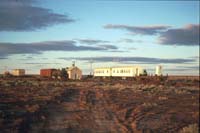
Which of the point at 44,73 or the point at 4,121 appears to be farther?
the point at 44,73

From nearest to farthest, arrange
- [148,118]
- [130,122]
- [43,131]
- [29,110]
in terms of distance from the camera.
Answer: [43,131], [130,122], [148,118], [29,110]

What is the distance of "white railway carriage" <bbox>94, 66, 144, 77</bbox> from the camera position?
90.9 meters

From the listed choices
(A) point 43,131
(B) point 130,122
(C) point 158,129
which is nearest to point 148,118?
(B) point 130,122

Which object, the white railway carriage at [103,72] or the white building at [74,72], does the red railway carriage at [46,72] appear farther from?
the white railway carriage at [103,72]

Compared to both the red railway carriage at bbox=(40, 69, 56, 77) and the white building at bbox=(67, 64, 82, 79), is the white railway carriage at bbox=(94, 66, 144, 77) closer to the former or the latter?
the white building at bbox=(67, 64, 82, 79)

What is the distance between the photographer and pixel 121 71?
99000mm

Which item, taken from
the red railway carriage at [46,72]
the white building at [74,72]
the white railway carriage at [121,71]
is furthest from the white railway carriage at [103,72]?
the red railway carriage at [46,72]

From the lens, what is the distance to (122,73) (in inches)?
3868

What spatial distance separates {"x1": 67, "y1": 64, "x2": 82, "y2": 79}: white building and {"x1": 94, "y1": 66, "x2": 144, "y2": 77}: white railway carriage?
56.1 feet

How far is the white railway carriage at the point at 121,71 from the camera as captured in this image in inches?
3578

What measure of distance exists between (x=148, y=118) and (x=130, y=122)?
1.95 meters

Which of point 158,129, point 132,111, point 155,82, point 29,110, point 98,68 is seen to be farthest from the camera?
point 98,68

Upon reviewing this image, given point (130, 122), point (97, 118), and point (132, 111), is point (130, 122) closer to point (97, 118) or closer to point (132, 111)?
point (97, 118)

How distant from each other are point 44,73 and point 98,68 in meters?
24.7
